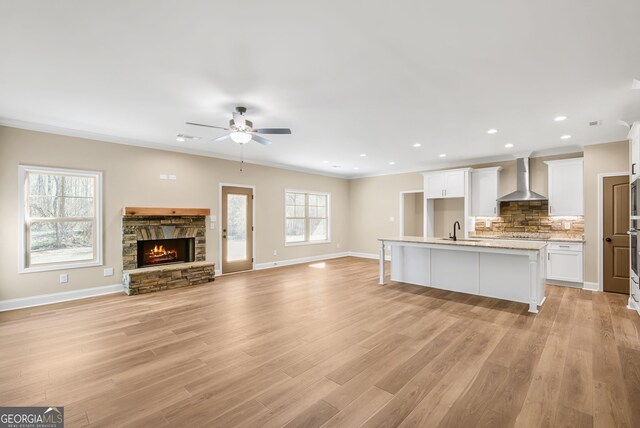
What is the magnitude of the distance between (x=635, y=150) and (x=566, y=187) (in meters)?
1.63

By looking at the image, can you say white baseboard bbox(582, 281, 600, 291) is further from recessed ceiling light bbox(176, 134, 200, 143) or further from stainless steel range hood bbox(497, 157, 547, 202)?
recessed ceiling light bbox(176, 134, 200, 143)

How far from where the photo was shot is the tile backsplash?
5.75 metres

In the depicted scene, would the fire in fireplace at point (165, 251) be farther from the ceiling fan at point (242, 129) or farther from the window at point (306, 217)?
the ceiling fan at point (242, 129)

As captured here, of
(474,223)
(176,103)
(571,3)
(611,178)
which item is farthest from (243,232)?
(611,178)

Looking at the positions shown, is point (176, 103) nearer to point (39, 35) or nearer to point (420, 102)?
point (39, 35)

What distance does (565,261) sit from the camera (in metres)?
5.40

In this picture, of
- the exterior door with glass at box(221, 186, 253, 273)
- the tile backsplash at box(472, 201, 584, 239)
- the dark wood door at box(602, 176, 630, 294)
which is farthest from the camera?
the exterior door with glass at box(221, 186, 253, 273)

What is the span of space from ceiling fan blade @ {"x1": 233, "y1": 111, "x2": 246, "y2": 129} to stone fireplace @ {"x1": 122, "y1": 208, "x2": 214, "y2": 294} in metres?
2.80

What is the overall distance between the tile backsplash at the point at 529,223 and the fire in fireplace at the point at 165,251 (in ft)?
21.4

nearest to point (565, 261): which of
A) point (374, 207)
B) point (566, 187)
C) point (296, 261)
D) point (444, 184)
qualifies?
→ point (566, 187)

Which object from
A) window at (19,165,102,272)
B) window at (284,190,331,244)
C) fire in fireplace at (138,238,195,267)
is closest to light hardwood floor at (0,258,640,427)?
window at (19,165,102,272)

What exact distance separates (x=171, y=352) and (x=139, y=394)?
26.9 inches

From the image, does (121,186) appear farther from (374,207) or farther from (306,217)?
(374,207)

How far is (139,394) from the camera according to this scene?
2.17m
